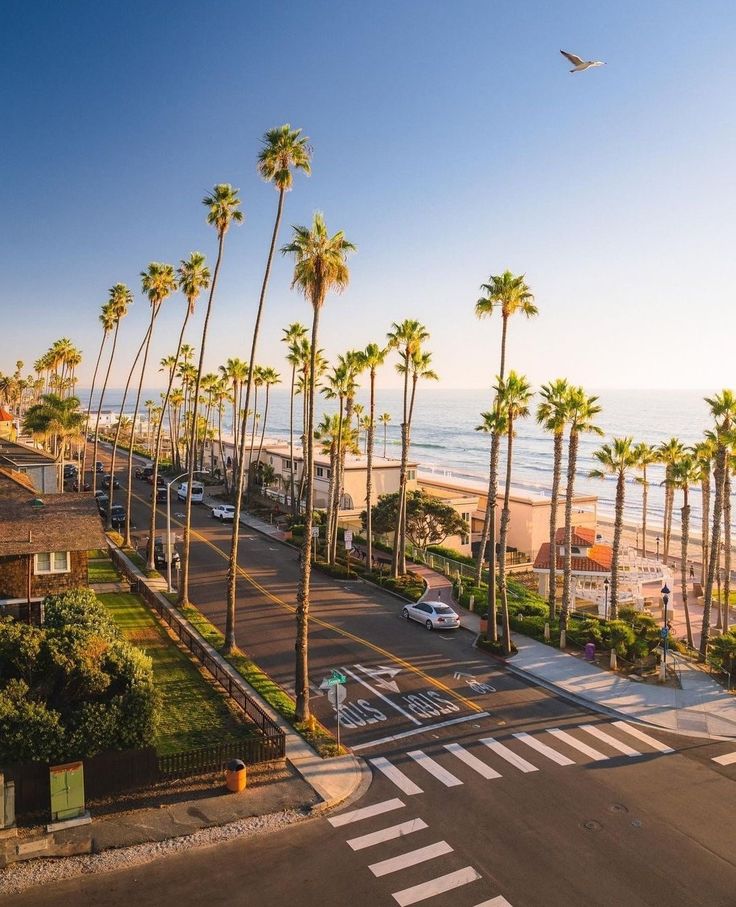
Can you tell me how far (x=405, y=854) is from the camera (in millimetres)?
15086

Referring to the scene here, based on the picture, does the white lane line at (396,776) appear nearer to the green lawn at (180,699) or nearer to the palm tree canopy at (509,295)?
the green lawn at (180,699)

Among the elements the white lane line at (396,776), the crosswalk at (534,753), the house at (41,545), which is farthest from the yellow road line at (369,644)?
the house at (41,545)

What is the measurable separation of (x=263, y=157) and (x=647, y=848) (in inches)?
1052

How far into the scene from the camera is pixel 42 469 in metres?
41.7

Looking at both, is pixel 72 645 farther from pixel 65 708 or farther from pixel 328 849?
pixel 328 849

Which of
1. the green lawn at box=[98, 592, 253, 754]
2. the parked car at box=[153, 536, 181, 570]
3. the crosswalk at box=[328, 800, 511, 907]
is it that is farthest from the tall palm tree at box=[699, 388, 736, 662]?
the parked car at box=[153, 536, 181, 570]

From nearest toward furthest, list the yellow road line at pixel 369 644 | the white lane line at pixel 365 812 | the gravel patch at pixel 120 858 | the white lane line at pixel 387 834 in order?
the gravel patch at pixel 120 858, the white lane line at pixel 387 834, the white lane line at pixel 365 812, the yellow road line at pixel 369 644

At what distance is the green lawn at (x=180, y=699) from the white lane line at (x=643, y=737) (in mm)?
13073

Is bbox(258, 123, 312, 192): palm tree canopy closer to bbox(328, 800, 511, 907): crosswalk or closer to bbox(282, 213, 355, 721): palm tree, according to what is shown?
bbox(282, 213, 355, 721): palm tree

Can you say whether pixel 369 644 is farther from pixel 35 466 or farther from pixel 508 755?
pixel 35 466

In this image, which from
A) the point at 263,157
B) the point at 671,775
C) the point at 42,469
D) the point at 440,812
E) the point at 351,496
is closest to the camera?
the point at 440,812

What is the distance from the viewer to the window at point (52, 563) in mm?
28562

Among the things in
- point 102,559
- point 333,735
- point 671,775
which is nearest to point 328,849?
point 333,735

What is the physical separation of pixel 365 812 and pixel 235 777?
3722 millimetres
